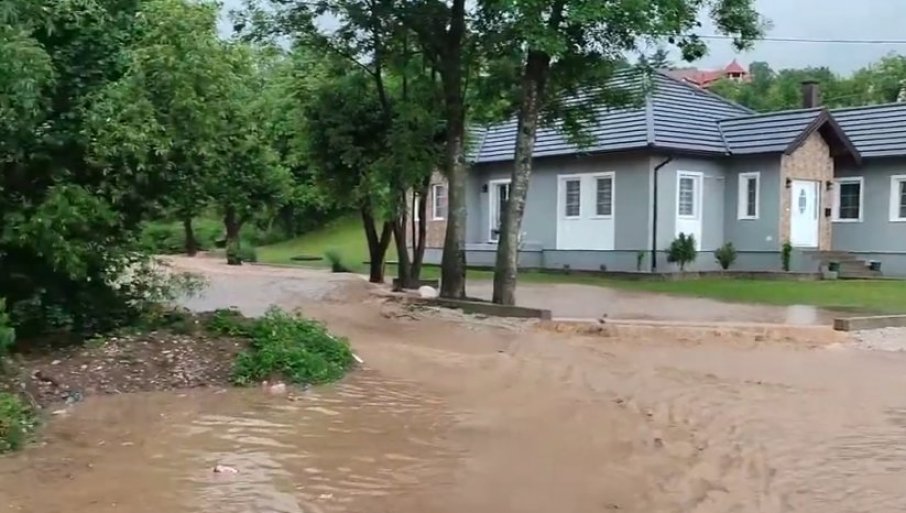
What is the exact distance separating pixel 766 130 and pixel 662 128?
3.24 m

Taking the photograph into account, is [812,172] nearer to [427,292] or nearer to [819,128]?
[819,128]

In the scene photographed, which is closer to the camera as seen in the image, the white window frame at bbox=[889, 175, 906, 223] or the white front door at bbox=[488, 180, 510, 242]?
the white window frame at bbox=[889, 175, 906, 223]

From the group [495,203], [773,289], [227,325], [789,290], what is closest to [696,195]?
[773,289]

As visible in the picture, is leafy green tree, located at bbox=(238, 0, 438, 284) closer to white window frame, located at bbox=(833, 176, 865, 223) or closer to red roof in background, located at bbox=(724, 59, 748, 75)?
white window frame, located at bbox=(833, 176, 865, 223)

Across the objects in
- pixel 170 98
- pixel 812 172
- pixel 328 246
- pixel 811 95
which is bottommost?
pixel 328 246

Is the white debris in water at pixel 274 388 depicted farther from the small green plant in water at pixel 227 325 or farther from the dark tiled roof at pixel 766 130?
the dark tiled roof at pixel 766 130

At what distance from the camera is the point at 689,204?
26922mm

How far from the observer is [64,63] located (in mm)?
9914

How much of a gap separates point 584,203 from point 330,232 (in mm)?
21283

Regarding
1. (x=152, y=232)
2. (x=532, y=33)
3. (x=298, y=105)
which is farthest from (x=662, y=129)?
(x=152, y=232)

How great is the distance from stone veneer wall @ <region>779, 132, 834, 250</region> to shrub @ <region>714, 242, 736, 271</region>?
4.57 feet

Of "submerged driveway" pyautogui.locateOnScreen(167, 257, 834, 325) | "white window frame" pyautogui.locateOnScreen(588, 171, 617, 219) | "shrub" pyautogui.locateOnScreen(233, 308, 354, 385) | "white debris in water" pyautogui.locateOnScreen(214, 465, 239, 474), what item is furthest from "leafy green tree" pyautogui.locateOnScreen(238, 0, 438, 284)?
"white debris in water" pyautogui.locateOnScreen(214, 465, 239, 474)

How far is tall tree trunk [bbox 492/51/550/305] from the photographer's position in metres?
16.7

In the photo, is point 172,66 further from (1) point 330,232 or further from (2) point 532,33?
(1) point 330,232
